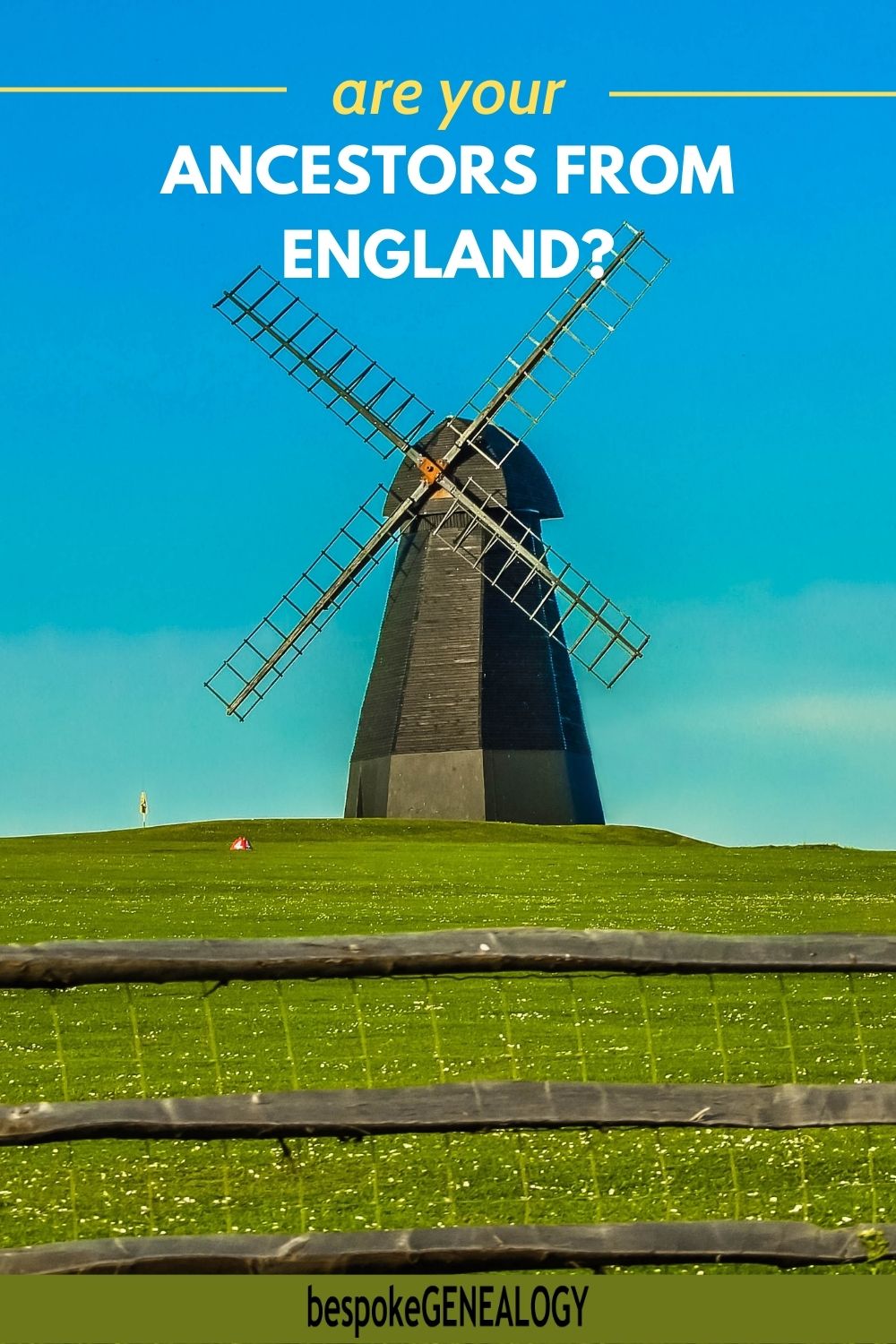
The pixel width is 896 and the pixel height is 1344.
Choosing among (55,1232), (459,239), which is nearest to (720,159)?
(459,239)

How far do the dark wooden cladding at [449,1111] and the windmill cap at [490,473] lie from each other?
43.1 meters

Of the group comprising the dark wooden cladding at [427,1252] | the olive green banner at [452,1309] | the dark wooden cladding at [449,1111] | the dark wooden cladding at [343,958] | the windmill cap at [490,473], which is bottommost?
the olive green banner at [452,1309]

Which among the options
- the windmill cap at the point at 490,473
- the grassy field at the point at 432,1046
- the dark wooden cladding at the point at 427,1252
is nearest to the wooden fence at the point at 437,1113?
the dark wooden cladding at the point at 427,1252

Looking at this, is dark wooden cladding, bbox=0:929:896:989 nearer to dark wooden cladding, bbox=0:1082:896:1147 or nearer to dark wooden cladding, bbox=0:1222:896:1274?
dark wooden cladding, bbox=0:1082:896:1147

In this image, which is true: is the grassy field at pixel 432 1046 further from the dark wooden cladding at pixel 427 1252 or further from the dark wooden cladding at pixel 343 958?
the dark wooden cladding at pixel 427 1252

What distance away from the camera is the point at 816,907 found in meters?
31.9

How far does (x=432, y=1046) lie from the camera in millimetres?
16391

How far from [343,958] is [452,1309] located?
1.76m

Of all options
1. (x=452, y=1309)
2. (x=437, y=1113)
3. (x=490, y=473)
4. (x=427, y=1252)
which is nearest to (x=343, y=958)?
(x=437, y=1113)

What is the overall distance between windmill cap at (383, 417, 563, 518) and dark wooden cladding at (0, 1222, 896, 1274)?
43296 millimetres

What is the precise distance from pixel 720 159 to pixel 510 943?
987 inches

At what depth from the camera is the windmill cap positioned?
51094 mm

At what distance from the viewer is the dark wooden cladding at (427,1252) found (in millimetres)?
7785

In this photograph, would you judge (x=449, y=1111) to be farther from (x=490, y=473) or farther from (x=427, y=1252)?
(x=490, y=473)
